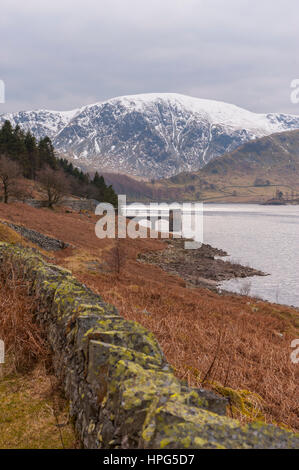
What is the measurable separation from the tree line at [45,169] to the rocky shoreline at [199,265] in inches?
1166

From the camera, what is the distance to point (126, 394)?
10.4ft

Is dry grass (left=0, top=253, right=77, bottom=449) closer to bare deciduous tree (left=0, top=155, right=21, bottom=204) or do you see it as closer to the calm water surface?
the calm water surface

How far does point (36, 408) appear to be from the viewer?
15.5 feet

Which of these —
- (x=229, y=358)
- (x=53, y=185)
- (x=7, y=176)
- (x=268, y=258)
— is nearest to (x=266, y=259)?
(x=268, y=258)

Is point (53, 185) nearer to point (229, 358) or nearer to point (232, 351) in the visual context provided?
point (232, 351)

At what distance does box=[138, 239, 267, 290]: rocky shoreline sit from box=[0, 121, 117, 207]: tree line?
29.6m

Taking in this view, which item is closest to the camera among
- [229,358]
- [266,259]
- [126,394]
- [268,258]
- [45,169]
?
[126,394]

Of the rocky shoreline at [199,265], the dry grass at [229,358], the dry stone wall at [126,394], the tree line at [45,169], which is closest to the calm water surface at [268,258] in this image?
the rocky shoreline at [199,265]

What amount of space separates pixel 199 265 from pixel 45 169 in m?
52.9

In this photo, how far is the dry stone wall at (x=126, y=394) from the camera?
2.67m

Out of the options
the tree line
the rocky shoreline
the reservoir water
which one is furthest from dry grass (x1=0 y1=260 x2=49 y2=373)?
the tree line

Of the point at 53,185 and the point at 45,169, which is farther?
the point at 45,169
